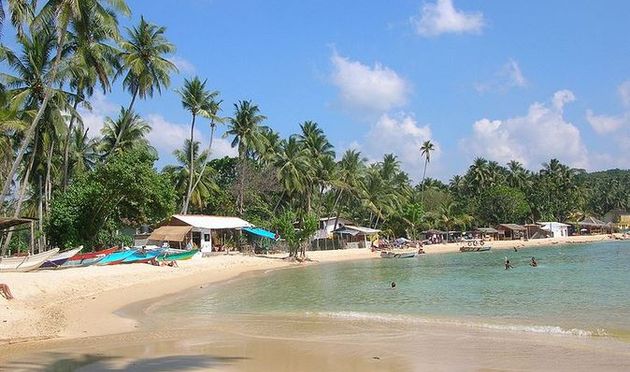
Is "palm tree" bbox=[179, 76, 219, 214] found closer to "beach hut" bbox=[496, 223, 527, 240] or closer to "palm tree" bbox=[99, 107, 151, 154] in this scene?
"palm tree" bbox=[99, 107, 151, 154]

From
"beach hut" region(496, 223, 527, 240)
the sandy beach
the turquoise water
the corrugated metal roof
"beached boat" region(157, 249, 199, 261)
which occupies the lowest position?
the turquoise water

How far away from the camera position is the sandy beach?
39.6ft

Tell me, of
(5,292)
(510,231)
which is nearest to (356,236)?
(510,231)

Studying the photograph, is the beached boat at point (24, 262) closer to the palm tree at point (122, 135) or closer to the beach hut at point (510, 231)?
the palm tree at point (122, 135)

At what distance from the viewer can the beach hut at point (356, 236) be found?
59.6m

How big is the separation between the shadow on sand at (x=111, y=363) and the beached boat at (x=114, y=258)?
18.8 metres

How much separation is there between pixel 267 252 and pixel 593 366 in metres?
37.7

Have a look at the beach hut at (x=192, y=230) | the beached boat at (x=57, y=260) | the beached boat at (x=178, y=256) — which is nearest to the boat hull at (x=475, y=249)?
the beach hut at (x=192, y=230)

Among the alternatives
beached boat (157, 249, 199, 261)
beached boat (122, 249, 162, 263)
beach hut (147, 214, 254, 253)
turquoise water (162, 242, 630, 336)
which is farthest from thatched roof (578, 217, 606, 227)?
beached boat (122, 249, 162, 263)

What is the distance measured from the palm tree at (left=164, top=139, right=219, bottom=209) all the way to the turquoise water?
20.3 metres

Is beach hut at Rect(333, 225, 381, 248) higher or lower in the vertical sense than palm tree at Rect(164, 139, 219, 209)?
lower

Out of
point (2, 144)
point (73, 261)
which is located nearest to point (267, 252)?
point (73, 261)

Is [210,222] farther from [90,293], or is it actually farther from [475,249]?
[475,249]

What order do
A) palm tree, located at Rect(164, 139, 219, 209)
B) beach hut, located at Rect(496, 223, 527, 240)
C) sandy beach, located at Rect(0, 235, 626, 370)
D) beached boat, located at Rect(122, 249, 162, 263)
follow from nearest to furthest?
sandy beach, located at Rect(0, 235, 626, 370)
beached boat, located at Rect(122, 249, 162, 263)
palm tree, located at Rect(164, 139, 219, 209)
beach hut, located at Rect(496, 223, 527, 240)
